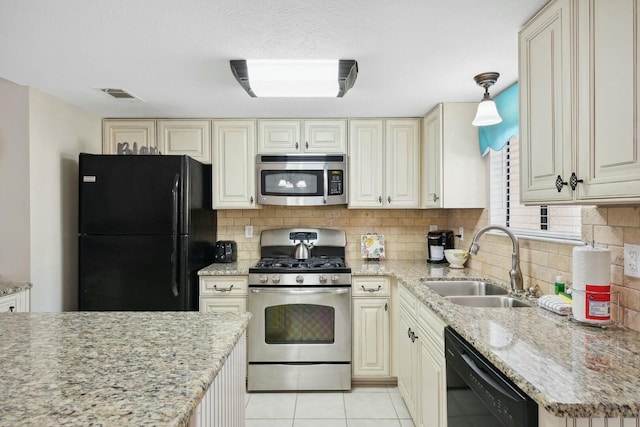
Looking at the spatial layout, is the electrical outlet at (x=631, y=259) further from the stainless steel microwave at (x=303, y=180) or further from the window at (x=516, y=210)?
the stainless steel microwave at (x=303, y=180)

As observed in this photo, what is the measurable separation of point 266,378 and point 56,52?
A: 7.99ft

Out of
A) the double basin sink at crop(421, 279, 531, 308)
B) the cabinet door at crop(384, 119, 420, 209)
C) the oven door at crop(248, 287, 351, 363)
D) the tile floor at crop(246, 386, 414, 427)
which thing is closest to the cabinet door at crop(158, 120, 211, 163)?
the oven door at crop(248, 287, 351, 363)

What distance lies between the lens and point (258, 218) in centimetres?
359

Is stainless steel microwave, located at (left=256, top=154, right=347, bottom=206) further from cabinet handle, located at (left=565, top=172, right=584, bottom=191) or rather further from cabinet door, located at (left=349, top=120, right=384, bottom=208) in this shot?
cabinet handle, located at (left=565, top=172, right=584, bottom=191)

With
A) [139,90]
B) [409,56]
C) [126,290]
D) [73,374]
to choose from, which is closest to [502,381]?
[73,374]

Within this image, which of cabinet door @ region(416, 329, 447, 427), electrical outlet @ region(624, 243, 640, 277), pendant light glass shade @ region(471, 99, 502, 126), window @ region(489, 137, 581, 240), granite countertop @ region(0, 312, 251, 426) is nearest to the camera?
granite countertop @ region(0, 312, 251, 426)

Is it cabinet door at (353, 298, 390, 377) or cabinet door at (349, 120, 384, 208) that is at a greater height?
cabinet door at (349, 120, 384, 208)

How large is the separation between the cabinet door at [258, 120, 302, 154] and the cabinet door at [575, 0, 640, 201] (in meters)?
2.26

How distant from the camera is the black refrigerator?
8.87 feet

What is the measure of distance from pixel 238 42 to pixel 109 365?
4.78 feet

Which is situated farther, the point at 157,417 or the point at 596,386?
the point at 596,386

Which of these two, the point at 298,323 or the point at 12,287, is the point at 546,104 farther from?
the point at 12,287

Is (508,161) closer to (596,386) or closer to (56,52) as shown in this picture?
(596,386)

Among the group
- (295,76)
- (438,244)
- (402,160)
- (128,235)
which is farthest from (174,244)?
(438,244)
